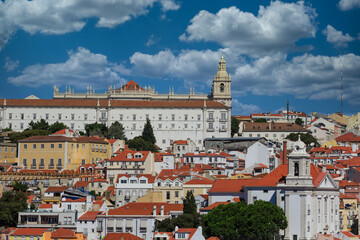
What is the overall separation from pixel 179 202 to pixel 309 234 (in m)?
16.6

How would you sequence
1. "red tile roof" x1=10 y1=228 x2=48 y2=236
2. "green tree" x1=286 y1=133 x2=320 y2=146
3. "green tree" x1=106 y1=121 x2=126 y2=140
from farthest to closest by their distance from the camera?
"green tree" x1=286 y1=133 x2=320 y2=146
"green tree" x1=106 y1=121 x2=126 y2=140
"red tile roof" x1=10 y1=228 x2=48 y2=236

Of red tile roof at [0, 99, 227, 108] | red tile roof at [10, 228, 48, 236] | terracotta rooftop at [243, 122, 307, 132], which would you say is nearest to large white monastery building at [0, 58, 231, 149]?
red tile roof at [0, 99, 227, 108]

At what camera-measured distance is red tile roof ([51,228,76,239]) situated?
5703cm

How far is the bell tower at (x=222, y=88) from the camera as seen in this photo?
500ft

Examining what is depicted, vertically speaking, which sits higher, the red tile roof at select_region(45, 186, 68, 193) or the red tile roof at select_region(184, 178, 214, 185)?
the red tile roof at select_region(184, 178, 214, 185)

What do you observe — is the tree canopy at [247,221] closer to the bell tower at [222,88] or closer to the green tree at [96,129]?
the green tree at [96,129]

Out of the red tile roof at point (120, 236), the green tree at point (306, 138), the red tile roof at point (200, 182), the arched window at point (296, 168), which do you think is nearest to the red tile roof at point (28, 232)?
the red tile roof at point (120, 236)

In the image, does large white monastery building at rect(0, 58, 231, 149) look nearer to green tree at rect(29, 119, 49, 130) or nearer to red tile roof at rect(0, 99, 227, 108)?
red tile roof at rect(0, 99, 227, 108)

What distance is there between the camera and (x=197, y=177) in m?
73.9

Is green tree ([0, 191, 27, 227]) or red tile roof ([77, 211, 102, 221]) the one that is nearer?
red tile roof ([77, 211, 102, 221])

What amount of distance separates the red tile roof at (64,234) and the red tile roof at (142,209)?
4.47 m

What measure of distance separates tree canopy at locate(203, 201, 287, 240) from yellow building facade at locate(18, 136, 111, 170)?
3791 cm

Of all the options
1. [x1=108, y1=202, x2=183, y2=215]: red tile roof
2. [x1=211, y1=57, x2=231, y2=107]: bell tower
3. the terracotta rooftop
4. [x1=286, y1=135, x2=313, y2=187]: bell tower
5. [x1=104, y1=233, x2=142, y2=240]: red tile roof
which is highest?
[x1=211, y1=57, x2=231, y2=107]: bell tower

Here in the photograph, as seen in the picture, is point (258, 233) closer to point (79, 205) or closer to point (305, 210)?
point (305, 210)
